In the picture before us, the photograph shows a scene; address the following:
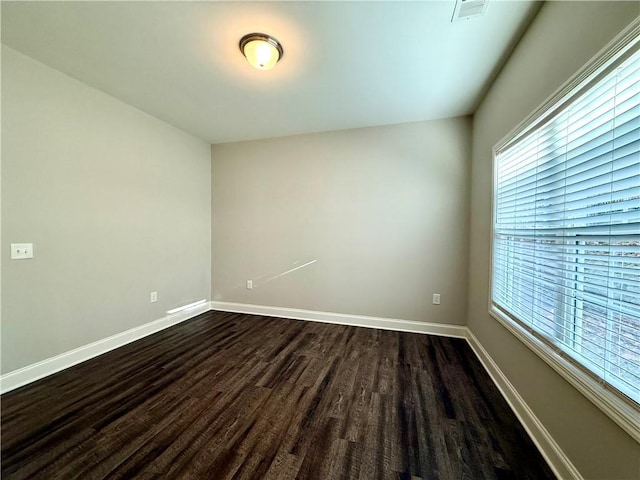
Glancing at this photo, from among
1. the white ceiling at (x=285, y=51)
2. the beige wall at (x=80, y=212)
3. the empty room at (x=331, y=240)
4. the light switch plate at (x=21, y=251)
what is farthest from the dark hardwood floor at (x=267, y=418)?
the white ceiling at (x=285, y=51)

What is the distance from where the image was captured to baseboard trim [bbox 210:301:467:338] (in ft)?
9.64

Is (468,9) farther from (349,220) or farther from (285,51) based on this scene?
(349,220)

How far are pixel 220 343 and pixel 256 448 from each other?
4.96 feet

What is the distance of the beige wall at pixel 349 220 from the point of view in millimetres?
2926

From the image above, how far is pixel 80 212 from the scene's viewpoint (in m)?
2.28

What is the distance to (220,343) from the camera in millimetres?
2689

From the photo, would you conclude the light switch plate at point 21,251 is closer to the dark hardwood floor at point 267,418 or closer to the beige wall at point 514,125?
the dark hardwood floor at point 267,418

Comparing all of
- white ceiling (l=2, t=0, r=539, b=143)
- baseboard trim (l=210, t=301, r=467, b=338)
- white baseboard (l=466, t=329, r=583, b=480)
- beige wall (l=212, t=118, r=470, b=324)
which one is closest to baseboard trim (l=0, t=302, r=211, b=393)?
baseboard trim (l=210, t=301, r=467, b=338)

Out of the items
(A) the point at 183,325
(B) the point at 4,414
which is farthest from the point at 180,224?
(B) the point at 4,414

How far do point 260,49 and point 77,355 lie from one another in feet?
10.3

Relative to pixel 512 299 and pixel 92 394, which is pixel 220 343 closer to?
pixel 92 394

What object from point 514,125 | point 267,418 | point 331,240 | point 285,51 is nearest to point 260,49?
point 285,51

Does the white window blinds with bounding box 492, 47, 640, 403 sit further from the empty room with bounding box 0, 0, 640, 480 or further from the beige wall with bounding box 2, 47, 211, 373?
the beige wall with bounding box 2, 47, 211, 373

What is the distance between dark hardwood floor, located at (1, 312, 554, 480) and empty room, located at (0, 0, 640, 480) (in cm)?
2
